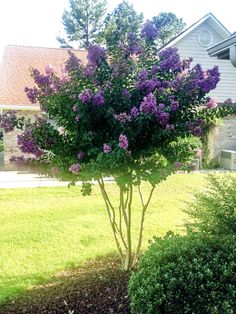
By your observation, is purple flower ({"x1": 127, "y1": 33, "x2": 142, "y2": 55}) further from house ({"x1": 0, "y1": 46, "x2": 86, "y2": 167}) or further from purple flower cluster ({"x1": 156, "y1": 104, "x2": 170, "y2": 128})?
house ({"x1": 0, "y1": 46, "x2": 86, "y2": 167})

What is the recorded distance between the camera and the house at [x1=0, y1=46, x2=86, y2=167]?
14234 millimetres

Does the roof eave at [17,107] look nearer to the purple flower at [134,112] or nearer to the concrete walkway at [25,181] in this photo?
the concrete walkway at [25,181]

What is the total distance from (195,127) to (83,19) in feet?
99.3

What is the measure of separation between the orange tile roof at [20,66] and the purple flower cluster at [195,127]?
11441 millimetres

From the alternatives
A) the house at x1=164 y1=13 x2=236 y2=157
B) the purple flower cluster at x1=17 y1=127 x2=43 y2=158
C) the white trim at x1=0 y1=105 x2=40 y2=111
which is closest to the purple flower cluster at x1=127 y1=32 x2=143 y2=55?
the purple flower cluster at x1=17 y1=127 x2=43 y2=158

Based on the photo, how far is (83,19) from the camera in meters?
31.6

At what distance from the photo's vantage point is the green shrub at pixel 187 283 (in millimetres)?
2766

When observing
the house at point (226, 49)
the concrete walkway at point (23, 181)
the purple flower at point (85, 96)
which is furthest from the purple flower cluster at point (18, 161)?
the concrete walkway at point (23, 181)

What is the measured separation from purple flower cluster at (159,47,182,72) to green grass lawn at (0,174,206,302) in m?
2.03

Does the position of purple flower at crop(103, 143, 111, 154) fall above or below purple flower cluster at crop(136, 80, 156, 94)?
below

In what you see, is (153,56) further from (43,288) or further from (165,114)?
(43,288)

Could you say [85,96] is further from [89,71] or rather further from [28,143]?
[28,143]

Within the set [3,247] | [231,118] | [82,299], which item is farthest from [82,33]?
[82,299]

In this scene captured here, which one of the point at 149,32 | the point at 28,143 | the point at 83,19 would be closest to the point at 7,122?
the point at 28,143
